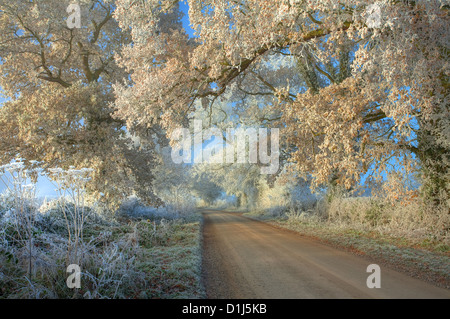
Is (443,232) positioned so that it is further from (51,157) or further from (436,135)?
(51,157)

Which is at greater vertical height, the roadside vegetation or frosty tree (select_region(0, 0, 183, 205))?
frosty tree (select_region(0, 0, 183, 205))

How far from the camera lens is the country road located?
415cm

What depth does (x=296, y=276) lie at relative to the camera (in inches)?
196

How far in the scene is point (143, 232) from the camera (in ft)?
27.8

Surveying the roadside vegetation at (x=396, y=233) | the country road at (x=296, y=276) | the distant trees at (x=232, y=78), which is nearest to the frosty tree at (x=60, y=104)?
the distant trees at (x=232, y=78)

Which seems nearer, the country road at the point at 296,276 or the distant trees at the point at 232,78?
the country road at the point at 296,276

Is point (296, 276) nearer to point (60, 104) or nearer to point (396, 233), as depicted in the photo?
point (396, 233)

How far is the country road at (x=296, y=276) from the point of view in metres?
4.15

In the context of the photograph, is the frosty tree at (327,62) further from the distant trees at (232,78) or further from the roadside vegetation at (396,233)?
the roadside vegetation at (396,233)

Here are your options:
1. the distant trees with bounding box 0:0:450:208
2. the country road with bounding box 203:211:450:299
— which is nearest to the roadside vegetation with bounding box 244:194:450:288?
the country road with bounding box 203:211:450:299

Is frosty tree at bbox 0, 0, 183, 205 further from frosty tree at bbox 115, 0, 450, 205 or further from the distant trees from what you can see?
frosty tree at bbox 115, 0, 450, 205

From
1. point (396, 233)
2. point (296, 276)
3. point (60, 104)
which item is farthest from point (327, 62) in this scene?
point (60, 104)

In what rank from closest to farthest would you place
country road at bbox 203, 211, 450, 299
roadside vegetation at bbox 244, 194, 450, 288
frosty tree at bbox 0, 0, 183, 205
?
1. country road at bbox 203, 211, 450, 299
2. roadside vegetation at bbox 244, 194, 450, 288
3. frosty tree at bbox 0, 0, 183, 205

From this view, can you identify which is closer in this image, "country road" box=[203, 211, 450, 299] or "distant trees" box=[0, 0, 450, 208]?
"country road" box=[203, 211, 450, 299]
